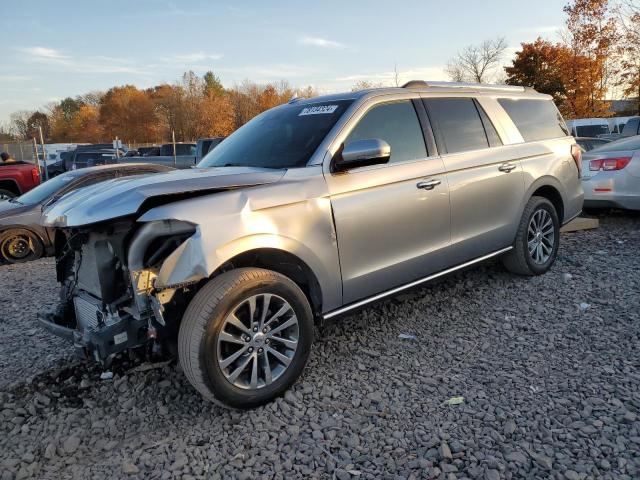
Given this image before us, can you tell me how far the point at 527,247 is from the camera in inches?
196

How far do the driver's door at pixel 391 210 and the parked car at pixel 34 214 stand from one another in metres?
4.46

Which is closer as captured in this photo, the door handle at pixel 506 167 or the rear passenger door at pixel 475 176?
the rear passenger door at pixel 475 176

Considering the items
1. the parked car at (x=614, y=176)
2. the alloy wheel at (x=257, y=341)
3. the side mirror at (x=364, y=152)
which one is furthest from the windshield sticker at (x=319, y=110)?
the parked car at (x=614, y=176)

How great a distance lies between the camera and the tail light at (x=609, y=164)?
283 inches

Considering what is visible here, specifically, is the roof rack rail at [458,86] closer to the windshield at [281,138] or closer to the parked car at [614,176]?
the windshield at [281,138]

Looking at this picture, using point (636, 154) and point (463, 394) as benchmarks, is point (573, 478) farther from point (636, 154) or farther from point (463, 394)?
point (636, 154)

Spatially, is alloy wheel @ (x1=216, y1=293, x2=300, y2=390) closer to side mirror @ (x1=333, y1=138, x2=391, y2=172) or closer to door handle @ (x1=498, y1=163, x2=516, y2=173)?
side mirror @ (x1=333, y1=138, x2=391, y2=172)

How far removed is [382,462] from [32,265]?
6.73m

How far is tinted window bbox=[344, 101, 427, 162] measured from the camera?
3.69 metres

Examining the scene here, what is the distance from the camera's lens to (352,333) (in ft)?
13.5

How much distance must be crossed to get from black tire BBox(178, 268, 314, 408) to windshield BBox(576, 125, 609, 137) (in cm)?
2220

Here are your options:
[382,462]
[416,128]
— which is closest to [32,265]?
[416,128]

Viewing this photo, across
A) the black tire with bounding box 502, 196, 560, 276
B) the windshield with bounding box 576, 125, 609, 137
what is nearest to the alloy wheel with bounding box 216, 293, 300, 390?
the black tire with bounding box 502, 196, 560, 276

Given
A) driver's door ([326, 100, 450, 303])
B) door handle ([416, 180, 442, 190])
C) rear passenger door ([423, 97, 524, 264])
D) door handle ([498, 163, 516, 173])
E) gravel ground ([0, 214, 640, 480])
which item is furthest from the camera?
door handle ([498, 163, 516, 173])
